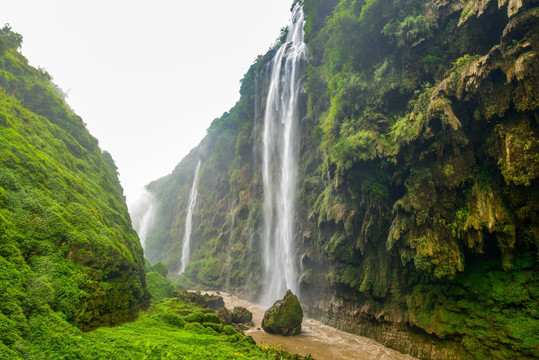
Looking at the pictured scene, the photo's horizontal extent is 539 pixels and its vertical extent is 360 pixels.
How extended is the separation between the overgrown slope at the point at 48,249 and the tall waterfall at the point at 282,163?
13.5 meters

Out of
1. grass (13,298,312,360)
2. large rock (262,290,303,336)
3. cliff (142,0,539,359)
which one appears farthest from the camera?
large rock (262,290,303,336)

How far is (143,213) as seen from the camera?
81.5 metres

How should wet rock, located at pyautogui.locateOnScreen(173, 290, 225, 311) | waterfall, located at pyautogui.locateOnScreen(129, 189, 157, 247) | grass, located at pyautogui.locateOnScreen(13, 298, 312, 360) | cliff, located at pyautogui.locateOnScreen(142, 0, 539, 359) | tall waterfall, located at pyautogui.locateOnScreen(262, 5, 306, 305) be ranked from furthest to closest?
waterfall, located at pyautogui.locateOnScreen(129, 189, 157, 247)
tall waterfall, located at pyautogui.locateOnScreen(262, 5, 306, 305)
wet rock, located at pyautogui.locateOnScreen(173, 290, 225, 311)
cliff, located at pyautogui.locateOnScreen(142, 0, 539, 359)
grass, located at pyautogui.locateOnScreen(13, 298, 312, 360)

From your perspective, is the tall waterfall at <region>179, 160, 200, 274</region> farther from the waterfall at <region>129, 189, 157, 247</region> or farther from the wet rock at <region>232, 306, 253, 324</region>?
the wet rock at <region>232, 306, 253, 324</region>

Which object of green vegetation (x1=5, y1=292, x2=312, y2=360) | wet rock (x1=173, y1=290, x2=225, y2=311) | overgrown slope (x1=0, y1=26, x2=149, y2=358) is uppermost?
overgrown slope (x1=0, y1=26, x2=149, y2=358)

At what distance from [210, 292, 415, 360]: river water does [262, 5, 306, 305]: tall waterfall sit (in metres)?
6.76

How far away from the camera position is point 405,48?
15.0 meters

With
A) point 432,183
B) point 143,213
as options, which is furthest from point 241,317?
point 143,213

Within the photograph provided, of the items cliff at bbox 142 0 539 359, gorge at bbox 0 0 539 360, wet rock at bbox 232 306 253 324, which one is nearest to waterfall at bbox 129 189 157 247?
gorge at bbox 0 0 539 360

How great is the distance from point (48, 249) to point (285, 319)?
11.4 meters

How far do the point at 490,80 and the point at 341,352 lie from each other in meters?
12.8

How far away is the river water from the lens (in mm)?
11625

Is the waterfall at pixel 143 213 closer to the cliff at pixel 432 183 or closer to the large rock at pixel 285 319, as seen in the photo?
the cliff at pixel 432 183

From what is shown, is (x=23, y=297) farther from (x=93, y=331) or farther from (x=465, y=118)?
(x=465, y=118)
